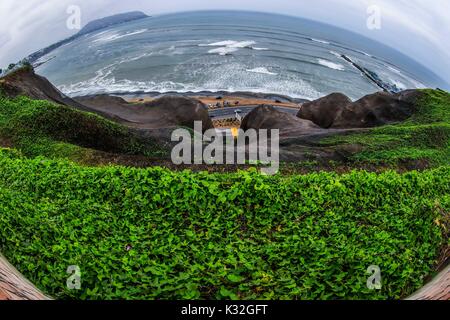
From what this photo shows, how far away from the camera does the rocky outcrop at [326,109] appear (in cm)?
2677

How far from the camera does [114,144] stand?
1556 centimetres

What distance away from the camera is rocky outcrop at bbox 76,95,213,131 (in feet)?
78.6

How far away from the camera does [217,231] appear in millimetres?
7012

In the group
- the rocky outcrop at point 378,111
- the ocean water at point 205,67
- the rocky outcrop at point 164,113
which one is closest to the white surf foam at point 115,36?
the ocean water at point 205,67

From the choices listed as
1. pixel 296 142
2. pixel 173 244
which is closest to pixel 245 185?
pixel 173 244

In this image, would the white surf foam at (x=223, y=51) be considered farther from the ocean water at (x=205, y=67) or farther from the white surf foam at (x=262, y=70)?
the white surf foam at (x=262, y=70)

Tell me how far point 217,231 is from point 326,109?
22.6 m

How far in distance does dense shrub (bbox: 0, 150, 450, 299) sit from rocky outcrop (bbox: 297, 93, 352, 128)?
17.5 meters

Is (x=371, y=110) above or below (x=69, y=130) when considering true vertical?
above

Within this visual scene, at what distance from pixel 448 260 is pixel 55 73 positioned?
229 feet

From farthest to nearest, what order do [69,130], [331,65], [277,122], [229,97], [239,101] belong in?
[331,65] → [229,97] → [239,101] → [277,122] → [69,130]

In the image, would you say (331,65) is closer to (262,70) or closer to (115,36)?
(262,70)

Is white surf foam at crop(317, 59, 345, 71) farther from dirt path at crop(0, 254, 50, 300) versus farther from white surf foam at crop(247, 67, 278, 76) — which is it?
dirt path at crop(0, 254, 50, 300)

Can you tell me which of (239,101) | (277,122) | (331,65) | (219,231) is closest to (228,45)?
(331,65)
